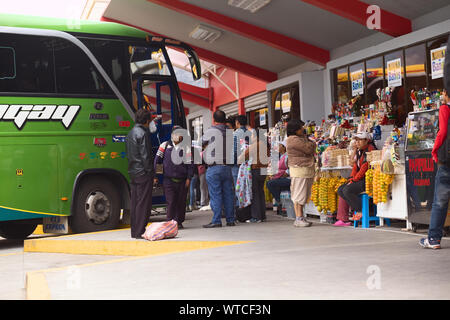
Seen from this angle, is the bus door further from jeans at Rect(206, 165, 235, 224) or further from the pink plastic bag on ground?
the pink plastic bag on ground

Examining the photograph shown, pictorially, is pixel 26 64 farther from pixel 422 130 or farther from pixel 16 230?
pixel 422 130

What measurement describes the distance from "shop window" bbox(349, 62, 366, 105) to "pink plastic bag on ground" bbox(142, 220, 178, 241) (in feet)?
20.8

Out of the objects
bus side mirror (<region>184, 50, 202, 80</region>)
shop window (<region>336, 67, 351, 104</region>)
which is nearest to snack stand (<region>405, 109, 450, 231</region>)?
bus side mirror (<region>184, 50, 202, 80</region>)

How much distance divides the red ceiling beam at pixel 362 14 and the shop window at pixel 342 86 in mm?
2385

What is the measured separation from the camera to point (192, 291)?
4.93 m

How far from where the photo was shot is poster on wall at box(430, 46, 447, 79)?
1134 centimetres

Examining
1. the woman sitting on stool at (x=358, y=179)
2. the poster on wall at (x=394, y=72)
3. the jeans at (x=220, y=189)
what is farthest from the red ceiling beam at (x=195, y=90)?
the woman sitting on stool at (x=358, y=179)

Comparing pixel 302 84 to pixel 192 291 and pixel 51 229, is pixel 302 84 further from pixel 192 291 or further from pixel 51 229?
pixel 192 291

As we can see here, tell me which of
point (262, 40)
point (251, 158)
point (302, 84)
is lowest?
point (251, 158)

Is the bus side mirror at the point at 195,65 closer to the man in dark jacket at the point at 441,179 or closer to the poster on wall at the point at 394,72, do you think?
the poster on wall at the point at 394,72

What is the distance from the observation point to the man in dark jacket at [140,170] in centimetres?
893

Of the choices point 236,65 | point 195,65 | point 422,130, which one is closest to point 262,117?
point 236,65

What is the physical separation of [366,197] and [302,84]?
6414mm
